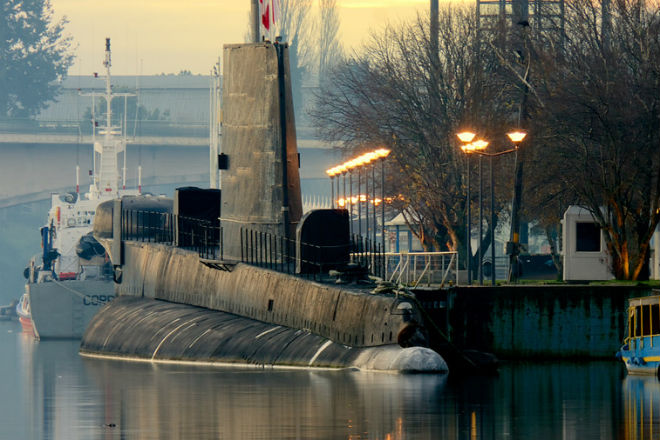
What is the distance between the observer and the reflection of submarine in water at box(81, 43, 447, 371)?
94.6 ft

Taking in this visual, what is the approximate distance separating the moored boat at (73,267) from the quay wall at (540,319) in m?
32.0

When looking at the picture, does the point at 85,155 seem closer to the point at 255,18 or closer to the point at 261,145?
the point at 255,18

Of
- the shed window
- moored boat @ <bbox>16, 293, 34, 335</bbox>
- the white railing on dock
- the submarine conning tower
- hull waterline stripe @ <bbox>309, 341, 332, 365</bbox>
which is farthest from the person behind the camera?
moored boat @ <bbox>16, 293, 34, 335</bbox>

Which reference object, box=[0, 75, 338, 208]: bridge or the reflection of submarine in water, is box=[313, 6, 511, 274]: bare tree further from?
box=[0, 75, 338, 208]: bridge

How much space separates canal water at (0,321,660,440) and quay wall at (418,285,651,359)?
151 inches

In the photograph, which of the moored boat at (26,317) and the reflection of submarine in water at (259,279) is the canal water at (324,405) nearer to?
the reflection of submarine in water at (259,279)

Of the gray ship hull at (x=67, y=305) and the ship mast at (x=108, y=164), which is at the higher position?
the ship mast at (x=108, y=164)

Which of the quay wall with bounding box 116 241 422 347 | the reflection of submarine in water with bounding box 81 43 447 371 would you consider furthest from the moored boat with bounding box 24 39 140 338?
the reflection of submarine in water with bounding box 81 43 447 371

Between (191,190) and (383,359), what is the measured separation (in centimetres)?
1167

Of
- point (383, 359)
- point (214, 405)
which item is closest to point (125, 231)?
point (383, 359)

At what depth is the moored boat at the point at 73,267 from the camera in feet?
220

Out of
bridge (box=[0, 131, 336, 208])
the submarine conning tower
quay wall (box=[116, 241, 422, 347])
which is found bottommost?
quay wall (box=[116, 241, 422, 347])

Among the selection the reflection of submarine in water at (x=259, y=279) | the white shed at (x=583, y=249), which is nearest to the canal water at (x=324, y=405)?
the reflection of submarine in water at (x=259, y=279)

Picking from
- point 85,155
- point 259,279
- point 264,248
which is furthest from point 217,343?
point 85,155
